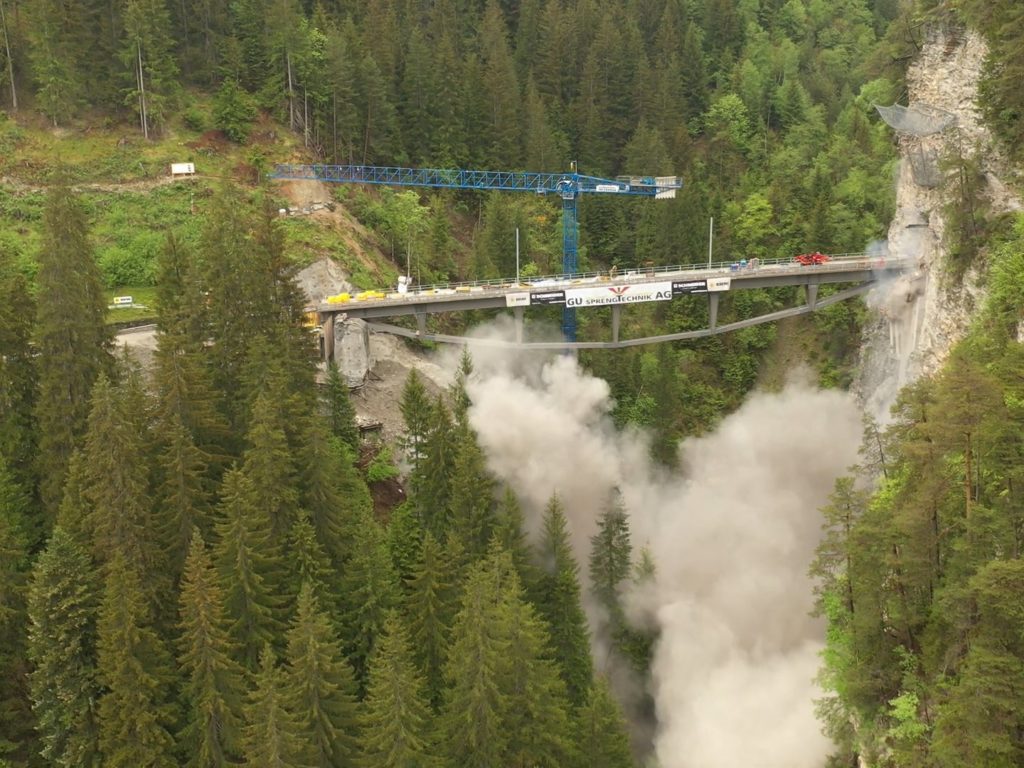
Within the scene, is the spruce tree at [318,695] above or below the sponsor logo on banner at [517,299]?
below

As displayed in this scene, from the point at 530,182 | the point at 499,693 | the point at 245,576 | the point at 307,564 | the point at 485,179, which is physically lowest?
the point at 499,693

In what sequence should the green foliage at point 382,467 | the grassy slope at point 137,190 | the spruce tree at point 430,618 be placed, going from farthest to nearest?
the grassy slope at point 137,190, the green foliage at point 382,467, the spruce tree at point 430,618

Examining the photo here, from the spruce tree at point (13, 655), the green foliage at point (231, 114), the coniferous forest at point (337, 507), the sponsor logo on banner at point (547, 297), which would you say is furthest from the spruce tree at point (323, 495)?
the green foliage at point (231, 114)

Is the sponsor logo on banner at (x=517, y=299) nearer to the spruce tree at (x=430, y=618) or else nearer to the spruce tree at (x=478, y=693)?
the spruce tree at (x=430, y=618)

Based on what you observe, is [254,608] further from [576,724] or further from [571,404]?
[571,404]

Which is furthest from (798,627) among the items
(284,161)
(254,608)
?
(284,161)

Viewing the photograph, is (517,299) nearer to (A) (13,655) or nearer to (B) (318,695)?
(B) (318,695)

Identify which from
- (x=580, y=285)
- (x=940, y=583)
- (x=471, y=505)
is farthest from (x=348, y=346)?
(x=940, y=583)
